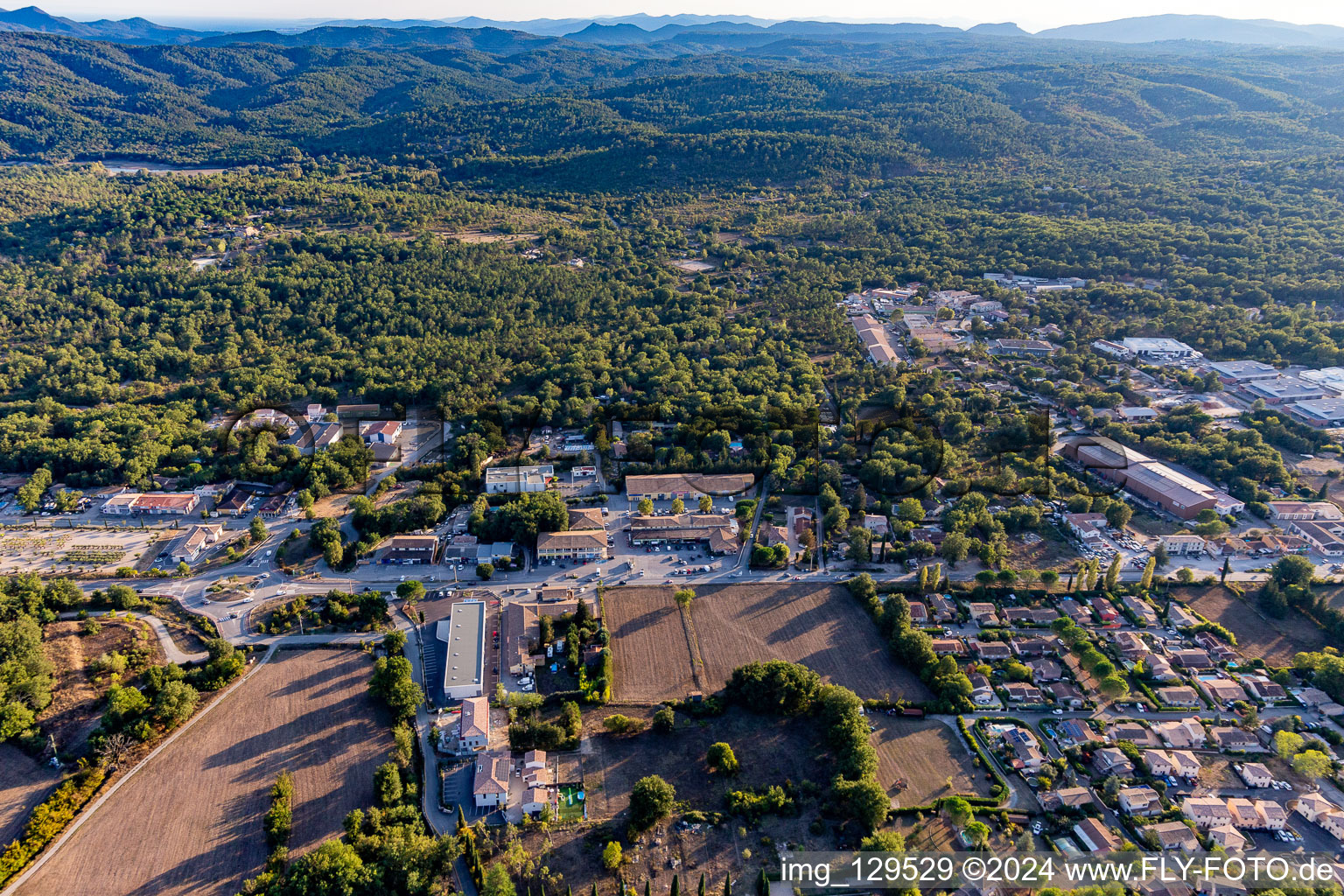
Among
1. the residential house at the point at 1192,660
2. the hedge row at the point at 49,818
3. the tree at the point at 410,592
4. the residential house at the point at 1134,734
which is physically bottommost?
the residential house at the point at 1134,734

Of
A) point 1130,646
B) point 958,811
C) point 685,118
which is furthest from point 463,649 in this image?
point 685,118

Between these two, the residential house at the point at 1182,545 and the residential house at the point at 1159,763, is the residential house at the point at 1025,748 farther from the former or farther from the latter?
the residential house at the point at 1182,545

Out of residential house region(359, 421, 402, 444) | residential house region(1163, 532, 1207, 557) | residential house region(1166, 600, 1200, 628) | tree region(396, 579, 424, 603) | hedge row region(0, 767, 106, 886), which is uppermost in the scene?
residential house region(359, 421, 402, 444)

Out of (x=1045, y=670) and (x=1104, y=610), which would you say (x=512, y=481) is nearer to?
(x=1045, y=670)

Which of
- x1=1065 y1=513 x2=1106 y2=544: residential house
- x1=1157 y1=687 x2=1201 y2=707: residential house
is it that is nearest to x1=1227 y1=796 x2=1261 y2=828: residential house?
x1=1157 y1=687 x2=1201 y2=707: residential house

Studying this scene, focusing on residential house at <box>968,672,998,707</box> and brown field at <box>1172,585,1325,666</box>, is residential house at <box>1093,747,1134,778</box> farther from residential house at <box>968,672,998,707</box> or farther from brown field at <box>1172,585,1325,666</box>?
brown field at <box>1172,585,1325,666</box>

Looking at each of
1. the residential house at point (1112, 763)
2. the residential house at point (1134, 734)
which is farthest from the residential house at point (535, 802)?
the residential house at point (1134, 734)
